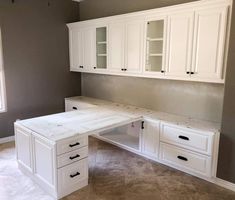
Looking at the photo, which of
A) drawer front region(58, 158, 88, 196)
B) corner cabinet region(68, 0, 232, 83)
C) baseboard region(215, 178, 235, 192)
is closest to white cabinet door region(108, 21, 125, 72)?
corner cabinet region(68, 0, 232, 83)

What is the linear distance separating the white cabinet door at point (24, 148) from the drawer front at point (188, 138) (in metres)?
1.69

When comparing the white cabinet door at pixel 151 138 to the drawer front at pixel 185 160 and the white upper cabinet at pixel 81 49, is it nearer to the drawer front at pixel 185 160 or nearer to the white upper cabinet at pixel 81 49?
the drawer front at pixel 185 160

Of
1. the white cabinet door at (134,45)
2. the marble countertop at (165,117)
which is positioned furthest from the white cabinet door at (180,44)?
the marble countertop at (165,117)

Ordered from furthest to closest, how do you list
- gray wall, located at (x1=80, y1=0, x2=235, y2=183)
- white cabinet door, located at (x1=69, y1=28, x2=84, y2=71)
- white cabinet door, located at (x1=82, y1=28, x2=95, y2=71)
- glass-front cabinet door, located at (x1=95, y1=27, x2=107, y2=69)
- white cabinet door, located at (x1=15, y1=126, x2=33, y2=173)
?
white cabinet door, located at (x1=69, y1=28, x2=84, y2=71), white cabinet door, located at (x1=82, y1=28, x2=95, y2=71), glass-front cabinet door, located at (x1=95, y1=27, x2=107, y2=69), white cabinet door, located at (x1=15, y1=126, x2=33, y2=173), gray wall, located at (x1=80, y1=0, x2=235, y2=183)

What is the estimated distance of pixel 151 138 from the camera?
10.4ft

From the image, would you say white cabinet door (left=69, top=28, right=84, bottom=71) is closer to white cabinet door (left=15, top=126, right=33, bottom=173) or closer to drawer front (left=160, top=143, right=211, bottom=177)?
white cabinet door (left=15, top=126, right=33, bottom=173)

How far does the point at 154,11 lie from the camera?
3.07 metres

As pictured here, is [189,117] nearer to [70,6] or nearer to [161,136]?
[161,136]

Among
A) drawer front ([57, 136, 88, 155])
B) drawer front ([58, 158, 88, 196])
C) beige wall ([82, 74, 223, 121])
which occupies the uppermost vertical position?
beige wall ([82, 74, 223, 121])

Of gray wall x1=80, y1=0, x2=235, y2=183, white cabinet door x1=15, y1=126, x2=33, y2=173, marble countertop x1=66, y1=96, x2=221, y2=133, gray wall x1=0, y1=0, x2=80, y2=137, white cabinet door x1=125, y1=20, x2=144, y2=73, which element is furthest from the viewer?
gray wall x1=0, y1=0, x2=80, y2=137

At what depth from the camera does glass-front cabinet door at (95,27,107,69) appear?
3.89 metres

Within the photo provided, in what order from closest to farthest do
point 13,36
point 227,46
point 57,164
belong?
point 57,164 → point 227,46 → point 13,36

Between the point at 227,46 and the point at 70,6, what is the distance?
3172 mm

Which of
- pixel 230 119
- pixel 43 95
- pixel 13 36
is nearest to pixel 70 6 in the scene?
pixel 13 36
